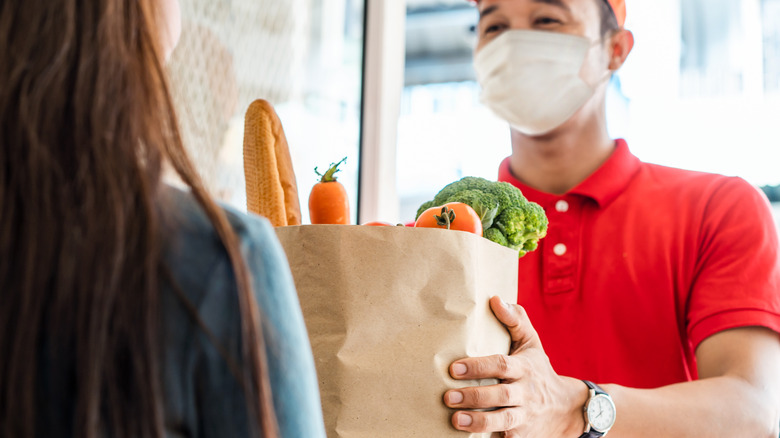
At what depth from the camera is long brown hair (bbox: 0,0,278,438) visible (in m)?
0.36

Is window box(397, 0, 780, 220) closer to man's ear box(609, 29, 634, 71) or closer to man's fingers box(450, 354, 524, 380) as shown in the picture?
man's ear box(609, 29, 634, 71)

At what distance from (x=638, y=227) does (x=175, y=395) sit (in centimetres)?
111

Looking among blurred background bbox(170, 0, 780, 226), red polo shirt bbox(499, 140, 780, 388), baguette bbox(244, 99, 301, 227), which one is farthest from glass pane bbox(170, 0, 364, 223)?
red polo shirt bbox(499, 140, 780, 388)

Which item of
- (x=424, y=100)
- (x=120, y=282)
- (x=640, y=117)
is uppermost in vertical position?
(x=424, y=100)

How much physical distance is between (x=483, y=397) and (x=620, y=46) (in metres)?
1.05

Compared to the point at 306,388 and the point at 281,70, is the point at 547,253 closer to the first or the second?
the point at 281,70

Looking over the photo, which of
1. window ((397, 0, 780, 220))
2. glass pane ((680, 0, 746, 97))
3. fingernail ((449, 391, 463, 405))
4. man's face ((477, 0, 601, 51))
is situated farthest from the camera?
glass pane ((680, 0, 746, 97))

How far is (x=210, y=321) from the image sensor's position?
38cm

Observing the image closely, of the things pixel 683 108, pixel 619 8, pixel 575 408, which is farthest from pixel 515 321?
pixel 683 108

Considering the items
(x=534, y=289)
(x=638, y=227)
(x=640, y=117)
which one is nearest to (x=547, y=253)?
(x=534, y=289)

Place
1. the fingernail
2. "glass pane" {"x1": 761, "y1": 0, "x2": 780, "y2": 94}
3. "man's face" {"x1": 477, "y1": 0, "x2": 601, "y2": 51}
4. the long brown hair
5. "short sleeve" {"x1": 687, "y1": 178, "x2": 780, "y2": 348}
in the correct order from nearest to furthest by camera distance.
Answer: the long brown hair → the fingernail → "short sleeve" {"x1": 687, "y1": 178, "x2": 780, "y2": 348} → "man's face" {"x1": 477, "y1": 0, "x2": 601, "y2": 51} → "glass pane" {"x1": 761, "y1": 0, "x2": 780, "y2": 94}

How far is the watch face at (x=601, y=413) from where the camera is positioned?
93 cm

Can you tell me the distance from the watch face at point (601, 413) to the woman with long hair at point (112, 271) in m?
0.64

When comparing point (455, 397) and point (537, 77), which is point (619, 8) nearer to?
point (537, 77)
